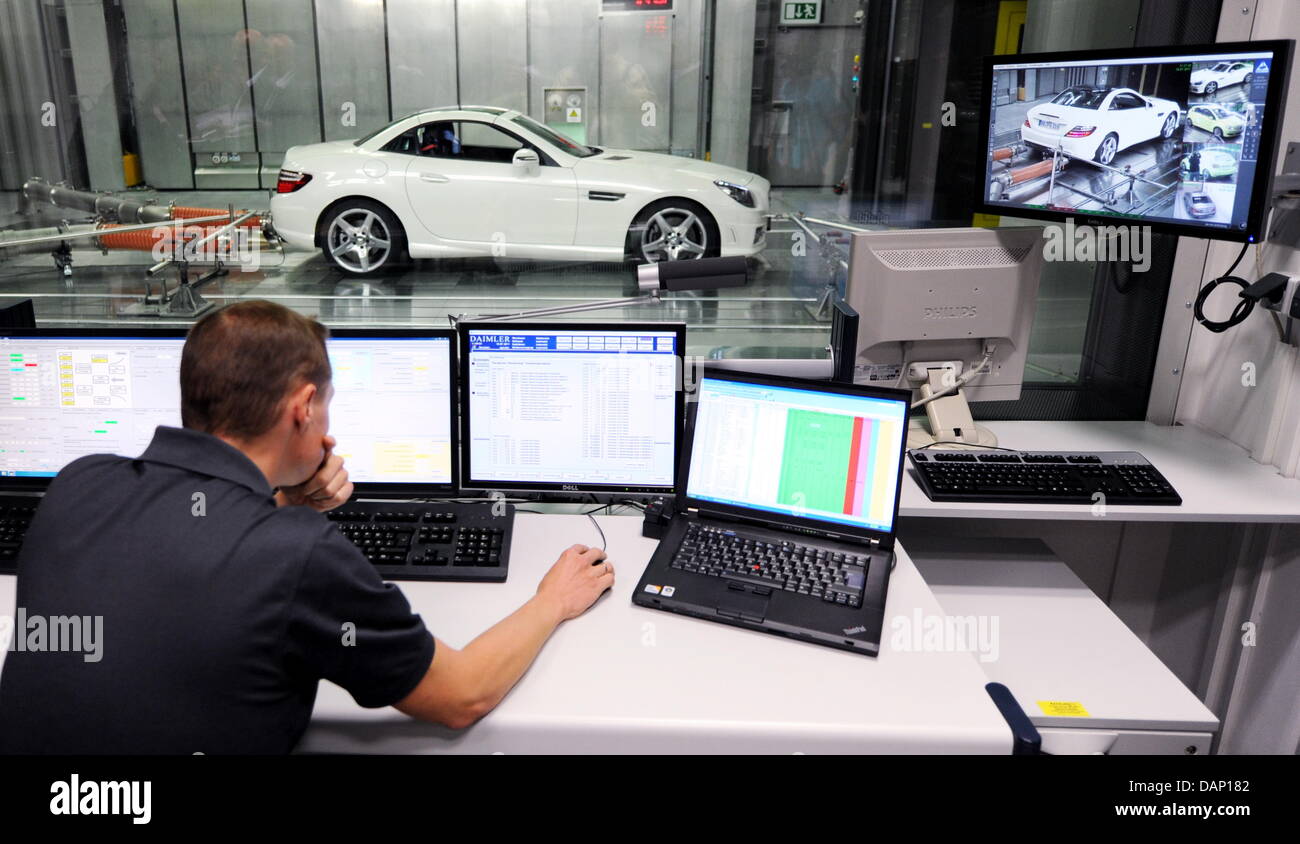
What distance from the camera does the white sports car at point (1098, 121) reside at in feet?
5.86

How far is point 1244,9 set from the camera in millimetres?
2152

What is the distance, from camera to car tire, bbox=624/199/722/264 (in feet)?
12.9

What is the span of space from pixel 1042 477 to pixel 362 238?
3065mm

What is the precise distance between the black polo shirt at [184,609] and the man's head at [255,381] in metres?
0.05

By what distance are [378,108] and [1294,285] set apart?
3532mm

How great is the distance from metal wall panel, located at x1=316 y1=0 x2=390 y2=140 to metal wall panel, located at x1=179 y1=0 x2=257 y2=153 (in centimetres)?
35

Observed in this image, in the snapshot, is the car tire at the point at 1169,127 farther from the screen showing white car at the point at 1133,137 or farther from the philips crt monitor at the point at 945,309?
the philips crt monitor at the point at 945,309

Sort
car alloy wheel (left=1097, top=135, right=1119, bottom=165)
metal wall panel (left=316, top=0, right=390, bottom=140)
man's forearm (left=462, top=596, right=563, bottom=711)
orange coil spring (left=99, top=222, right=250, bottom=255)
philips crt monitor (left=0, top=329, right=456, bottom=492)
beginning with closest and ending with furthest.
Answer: man's forearm (left=462, top=596, right=563, bottom=711) → philips crt monitor (left=0, top=329, right=456, bottom=492) → car alloy wheel (left=1097, top=135, right=1119, bottom=165) → orange coil spring (left=99, top=222, right=250, bottom=255) → metal wall panel (left=316, top=0, right=390, bottom=140)

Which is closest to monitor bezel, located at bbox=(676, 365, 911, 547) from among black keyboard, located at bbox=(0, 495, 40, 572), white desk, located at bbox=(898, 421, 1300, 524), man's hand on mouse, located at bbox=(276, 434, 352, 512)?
white desk, located at bbox=(898, 421, 1300, 524)

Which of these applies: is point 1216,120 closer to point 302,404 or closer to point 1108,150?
point 1108,150

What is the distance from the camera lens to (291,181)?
3.87 metres

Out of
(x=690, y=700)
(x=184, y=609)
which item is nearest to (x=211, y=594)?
(x=184, y=609)

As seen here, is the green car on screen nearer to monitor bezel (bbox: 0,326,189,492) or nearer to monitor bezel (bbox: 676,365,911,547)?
monitor bezel (bbox: 676,365,911,547)

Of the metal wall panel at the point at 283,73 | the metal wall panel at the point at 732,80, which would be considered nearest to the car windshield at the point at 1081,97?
the metal wall panel at the point at 732,80
